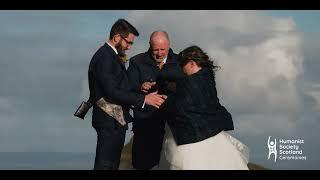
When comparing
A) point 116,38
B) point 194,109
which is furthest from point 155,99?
point 116,38

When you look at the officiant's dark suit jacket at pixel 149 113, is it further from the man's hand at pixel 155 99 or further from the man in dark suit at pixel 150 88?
the man's hand at pixel 155 99

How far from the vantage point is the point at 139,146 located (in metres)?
9.76

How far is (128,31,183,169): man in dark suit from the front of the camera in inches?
375

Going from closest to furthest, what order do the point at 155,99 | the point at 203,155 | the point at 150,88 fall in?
1. the point at 203,155
2. the point at 155,99
3. the point at 150,88

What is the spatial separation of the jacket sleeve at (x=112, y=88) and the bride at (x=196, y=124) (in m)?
0.65

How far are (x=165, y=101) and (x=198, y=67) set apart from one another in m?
0.67

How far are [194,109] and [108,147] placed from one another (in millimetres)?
1499

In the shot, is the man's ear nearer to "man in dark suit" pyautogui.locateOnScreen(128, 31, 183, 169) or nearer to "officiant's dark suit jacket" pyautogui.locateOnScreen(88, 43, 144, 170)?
"officiant's dark suit jacket" pyautogui.locateOnScreen(88, 43, 144, 170)

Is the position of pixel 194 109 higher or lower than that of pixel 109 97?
lower

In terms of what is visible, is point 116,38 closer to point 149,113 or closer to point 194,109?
point 149,113

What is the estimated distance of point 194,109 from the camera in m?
8.58
